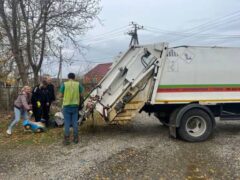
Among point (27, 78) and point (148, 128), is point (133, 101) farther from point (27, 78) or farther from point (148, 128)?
point (27, 78)

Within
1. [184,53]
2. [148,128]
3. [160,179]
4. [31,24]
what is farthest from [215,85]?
[31,24]

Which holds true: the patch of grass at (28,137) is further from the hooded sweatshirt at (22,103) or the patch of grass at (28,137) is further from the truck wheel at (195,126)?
the truck wheel at (195,126)

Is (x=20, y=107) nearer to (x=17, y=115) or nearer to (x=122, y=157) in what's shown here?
(x=17, y=115)

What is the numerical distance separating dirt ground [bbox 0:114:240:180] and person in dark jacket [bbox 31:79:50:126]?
1.52 metres

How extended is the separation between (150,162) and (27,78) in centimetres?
1011

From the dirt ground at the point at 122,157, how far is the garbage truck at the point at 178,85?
599 millimetres

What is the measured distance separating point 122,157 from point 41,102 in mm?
5023

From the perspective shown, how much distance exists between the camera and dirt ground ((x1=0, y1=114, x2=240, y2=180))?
730 cm

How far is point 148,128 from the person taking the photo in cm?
1216

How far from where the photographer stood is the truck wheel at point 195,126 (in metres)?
10.0

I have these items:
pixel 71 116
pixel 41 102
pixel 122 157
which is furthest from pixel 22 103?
pixel 122 157

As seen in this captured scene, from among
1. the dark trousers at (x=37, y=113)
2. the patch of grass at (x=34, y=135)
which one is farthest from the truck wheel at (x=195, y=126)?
the dark trousers at (x=37, y=113)

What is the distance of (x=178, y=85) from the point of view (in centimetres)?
1020

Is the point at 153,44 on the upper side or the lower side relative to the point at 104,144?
upper
